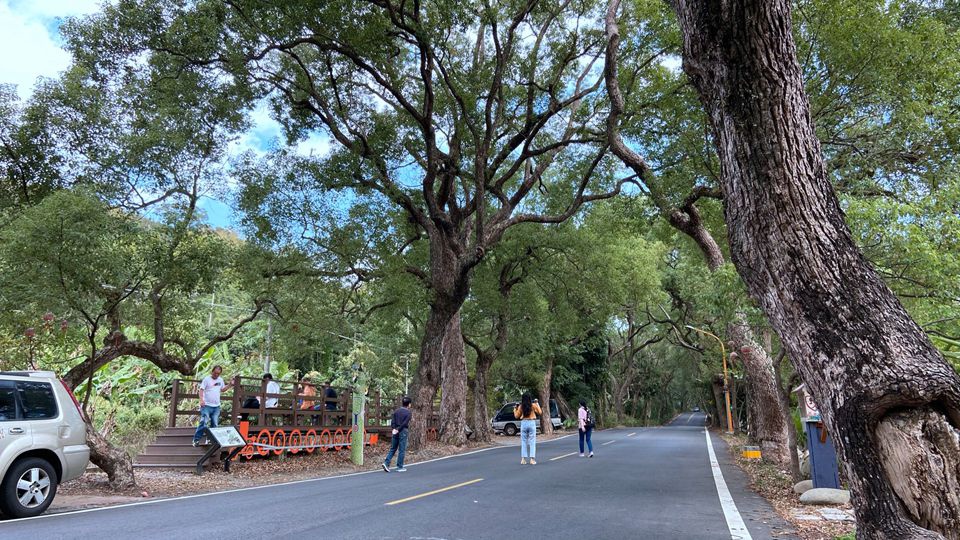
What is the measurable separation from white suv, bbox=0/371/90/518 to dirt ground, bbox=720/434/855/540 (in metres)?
9.36

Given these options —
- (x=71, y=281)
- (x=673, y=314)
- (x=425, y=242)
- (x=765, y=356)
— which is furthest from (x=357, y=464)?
(x=673, y=314)

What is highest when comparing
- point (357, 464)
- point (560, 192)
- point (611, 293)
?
point (560, 192)

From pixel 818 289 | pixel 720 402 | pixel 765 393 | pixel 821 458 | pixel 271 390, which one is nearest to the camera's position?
pixel 818 289

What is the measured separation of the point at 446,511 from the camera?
7246 mm

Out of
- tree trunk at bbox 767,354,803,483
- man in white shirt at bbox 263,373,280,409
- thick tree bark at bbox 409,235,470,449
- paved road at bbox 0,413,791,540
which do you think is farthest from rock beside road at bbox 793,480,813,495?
man in white shirt at bbox 263,373,280,409

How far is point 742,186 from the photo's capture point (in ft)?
16.9

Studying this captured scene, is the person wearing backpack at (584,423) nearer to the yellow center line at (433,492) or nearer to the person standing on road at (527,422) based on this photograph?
the person standing on road at (527,422)

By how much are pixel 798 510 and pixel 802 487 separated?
1.28 m

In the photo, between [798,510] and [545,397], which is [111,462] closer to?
[798,510]

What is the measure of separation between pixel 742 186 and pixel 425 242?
16.9 m

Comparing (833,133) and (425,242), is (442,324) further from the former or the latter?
(833,133)

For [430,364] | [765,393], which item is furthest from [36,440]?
[765,393]

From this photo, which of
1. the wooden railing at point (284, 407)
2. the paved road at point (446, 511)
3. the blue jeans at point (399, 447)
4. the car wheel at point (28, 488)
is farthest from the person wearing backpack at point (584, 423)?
the car wheel at point (28, 488)

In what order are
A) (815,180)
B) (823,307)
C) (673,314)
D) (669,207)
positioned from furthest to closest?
1. (673,314)
2. (669,207)
3. (815,180)
4. (823,307)
